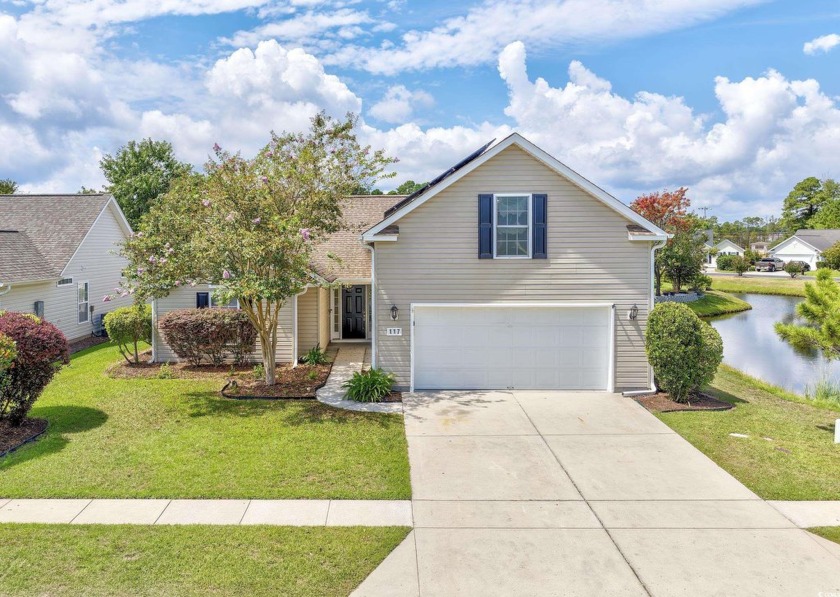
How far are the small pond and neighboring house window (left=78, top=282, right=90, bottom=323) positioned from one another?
77.4 feet

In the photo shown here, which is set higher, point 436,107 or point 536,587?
point 436,107

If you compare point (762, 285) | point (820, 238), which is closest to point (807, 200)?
point (820, 238)

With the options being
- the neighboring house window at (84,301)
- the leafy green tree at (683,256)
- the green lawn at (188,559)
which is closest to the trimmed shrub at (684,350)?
the green lawn at (188,559)

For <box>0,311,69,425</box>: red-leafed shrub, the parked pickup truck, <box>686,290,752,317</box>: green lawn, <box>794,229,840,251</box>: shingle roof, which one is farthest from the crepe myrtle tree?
<box>794,229,840,251</box>: shingle roof

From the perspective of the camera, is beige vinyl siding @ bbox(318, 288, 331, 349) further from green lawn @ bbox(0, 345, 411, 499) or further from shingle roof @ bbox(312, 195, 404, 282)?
green lawn @ bbox(0, 345, 411, 499)

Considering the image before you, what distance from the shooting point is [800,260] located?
61.0 m

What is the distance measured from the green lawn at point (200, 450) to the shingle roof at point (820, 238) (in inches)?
2716

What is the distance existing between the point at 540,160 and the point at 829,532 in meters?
8.38

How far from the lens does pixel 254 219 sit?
10.9 m

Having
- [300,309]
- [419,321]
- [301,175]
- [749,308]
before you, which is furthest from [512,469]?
[749,308]

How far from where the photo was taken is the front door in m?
18.4

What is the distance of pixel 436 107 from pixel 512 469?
12.1 m

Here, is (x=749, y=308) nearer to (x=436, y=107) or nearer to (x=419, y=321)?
(x=436, y=107)

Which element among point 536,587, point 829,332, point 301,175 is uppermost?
point 301,175
